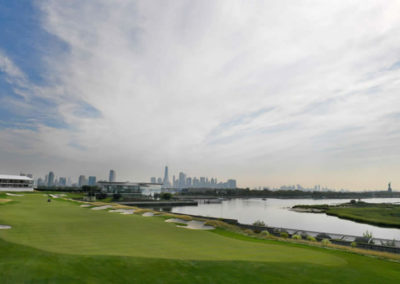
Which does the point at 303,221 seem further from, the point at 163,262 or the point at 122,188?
the point at 122,188

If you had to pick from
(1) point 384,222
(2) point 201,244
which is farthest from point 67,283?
(1) point 384,222

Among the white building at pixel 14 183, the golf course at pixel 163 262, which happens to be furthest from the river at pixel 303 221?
the white building at pixel 14 183

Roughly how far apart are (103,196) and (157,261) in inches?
3659

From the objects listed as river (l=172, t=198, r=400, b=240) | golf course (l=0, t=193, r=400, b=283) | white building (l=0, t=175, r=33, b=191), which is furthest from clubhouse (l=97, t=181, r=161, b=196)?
golf course (l=0, t=193, r=400, b=283)

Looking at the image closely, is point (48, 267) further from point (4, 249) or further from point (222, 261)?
point (222, 261)

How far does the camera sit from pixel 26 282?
7348 mm

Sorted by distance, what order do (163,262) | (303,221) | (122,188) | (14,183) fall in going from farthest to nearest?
(122,188) → (14,183) → (303,221) → (163,262)

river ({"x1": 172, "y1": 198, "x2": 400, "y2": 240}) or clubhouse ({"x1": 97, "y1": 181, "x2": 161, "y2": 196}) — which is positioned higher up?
clubhouse ({"x1": 97, "y1": 181, "x2": 161, "y2": 196})

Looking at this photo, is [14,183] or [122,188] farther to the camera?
[122,188]

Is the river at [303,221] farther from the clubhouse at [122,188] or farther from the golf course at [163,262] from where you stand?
the golf course at [163,262]

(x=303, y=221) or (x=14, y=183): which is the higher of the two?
(x=14, y=183)

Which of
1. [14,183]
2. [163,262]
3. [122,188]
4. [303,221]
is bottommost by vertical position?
[303,221]

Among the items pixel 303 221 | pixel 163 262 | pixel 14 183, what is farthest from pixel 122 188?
pixel 163 262

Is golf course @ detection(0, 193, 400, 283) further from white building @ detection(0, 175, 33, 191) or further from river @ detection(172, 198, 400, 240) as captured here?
white building @ detection(0, 175, 33, 191)
